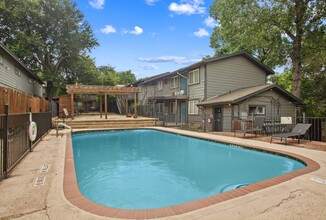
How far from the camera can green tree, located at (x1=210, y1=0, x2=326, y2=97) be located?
52.6 feet

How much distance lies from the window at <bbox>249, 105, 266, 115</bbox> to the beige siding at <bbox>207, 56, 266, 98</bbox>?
12.4 ft

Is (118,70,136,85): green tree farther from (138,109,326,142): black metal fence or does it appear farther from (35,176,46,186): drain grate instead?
(35,176,46,186): drain grate

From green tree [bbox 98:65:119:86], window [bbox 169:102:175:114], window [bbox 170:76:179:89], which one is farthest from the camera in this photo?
green tree [bbox 98:65:119:86]

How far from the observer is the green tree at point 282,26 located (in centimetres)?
1603

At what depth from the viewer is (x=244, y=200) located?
3.73 m

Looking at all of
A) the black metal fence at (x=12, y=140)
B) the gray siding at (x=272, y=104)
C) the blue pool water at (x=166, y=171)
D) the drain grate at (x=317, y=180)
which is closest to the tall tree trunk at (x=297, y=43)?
the gray siding at (x=272, y=104)

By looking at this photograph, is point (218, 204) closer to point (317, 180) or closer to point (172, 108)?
point (317, 180)

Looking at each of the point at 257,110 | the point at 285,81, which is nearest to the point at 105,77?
the point at 257,110

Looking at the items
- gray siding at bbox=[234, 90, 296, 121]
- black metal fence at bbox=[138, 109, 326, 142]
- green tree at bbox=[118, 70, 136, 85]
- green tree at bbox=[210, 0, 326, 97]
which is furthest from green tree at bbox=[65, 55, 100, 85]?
green tree at bbox=[118, 70, 136, 85]

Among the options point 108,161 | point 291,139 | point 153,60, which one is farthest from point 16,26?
A: point 153,60

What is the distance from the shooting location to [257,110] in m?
15.4

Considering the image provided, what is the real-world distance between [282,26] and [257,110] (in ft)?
22.8

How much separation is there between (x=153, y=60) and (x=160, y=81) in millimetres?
105915

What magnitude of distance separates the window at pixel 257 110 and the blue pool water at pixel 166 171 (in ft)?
19.2
